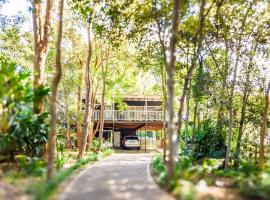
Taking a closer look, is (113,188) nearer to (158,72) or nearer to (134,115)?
(158,72)

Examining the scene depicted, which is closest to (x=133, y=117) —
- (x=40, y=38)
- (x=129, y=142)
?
(x=129, y=142)

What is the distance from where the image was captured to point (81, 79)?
27.2m

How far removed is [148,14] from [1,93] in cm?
683

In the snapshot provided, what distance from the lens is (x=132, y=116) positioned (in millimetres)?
31016

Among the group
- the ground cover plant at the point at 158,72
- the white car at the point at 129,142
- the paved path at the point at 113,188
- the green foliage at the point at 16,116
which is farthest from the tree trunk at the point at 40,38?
the white car at the point at 129,142

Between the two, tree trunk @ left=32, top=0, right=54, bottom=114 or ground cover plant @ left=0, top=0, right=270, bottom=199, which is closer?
ground cover plant @ left=0, top=0, right=270, bottom=199

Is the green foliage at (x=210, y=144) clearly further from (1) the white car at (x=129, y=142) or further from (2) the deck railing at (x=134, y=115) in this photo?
(1) the white car at (x=129, y=142)

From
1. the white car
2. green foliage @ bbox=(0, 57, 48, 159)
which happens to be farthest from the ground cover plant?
the white car

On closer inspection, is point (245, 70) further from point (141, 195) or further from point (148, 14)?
point (141, 195)

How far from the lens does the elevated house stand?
3095 centimetres

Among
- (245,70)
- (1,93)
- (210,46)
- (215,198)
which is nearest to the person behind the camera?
(215,198)

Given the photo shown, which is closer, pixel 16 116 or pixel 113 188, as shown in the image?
pixel 113 188

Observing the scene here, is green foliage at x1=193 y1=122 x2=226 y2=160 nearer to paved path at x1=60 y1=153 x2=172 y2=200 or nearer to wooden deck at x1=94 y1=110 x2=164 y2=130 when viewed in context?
paved path at x1=60 y1=153 x2=172 y2=200

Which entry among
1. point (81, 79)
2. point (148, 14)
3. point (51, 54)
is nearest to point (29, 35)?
point (51, 54)
